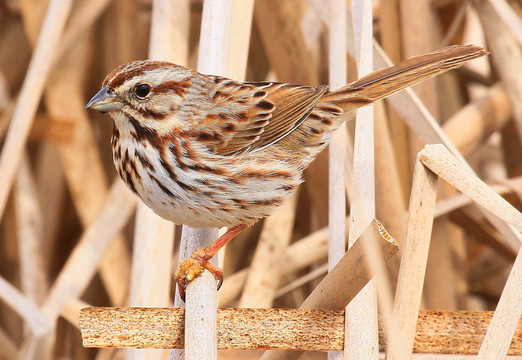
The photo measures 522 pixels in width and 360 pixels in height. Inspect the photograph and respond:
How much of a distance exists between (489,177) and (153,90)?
1955mm

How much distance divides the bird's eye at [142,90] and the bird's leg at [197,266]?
0.43 m

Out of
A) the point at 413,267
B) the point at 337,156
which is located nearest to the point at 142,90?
the point at 337,156

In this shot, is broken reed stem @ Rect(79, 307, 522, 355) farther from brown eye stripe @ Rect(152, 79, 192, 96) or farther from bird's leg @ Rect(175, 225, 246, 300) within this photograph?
brown eye stripe @ Rect(152, 79, 192, 96)

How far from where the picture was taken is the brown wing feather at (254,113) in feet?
7.26

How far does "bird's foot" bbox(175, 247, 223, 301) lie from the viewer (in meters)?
1.88

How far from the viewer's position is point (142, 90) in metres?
2.01

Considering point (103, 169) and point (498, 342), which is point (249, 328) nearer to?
point (498, 342)

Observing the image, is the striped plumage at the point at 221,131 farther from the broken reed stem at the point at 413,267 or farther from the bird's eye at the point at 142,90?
the broken reed stem at the point at 413,267

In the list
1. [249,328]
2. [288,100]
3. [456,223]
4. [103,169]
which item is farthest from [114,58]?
[249,328]

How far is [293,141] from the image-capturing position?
2414 millimetres

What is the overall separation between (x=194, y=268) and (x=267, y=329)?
0.30m

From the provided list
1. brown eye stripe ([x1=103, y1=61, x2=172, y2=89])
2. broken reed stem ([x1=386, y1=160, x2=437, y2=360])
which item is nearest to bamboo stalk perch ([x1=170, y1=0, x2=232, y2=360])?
brown eye stripe ([x1=103, y1=61, x2=172, y2=89])

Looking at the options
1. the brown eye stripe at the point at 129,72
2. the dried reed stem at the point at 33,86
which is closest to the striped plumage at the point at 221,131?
the brown eye stripe at the point at 129,72

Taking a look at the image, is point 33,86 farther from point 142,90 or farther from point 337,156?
point 337,156
